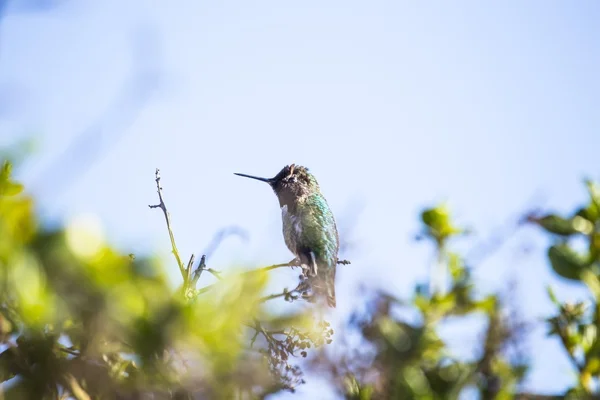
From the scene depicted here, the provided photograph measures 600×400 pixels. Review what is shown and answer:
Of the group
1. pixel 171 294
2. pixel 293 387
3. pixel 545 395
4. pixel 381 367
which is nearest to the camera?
pixel 171 294

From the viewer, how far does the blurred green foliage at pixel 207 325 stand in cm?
119

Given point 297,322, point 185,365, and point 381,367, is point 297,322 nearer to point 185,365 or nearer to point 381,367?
point 381,367

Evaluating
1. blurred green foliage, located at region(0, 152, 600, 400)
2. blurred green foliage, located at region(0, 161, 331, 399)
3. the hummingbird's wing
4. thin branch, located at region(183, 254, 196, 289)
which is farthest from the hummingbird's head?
blurred green foliage, located at region(0, 161, 331, 399)

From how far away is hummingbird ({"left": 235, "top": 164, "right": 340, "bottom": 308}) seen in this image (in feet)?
27.9

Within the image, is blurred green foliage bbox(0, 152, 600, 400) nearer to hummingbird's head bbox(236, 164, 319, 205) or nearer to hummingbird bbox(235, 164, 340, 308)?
hummingbird bbox(235, 164, 340, 308)

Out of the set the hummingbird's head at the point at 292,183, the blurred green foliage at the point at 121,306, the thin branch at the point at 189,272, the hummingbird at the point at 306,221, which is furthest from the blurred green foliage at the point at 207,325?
the hummingbird's head at the point at 292,183

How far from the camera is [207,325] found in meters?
1.26

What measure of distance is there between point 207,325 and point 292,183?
346 inches

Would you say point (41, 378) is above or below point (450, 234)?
below

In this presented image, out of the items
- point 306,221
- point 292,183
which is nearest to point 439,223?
point 306,221

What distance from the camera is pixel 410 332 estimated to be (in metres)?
1.40

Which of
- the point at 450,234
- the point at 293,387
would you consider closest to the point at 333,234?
the point at 293,387

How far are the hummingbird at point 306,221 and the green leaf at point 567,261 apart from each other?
609 cm

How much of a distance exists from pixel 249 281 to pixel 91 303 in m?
0.28
